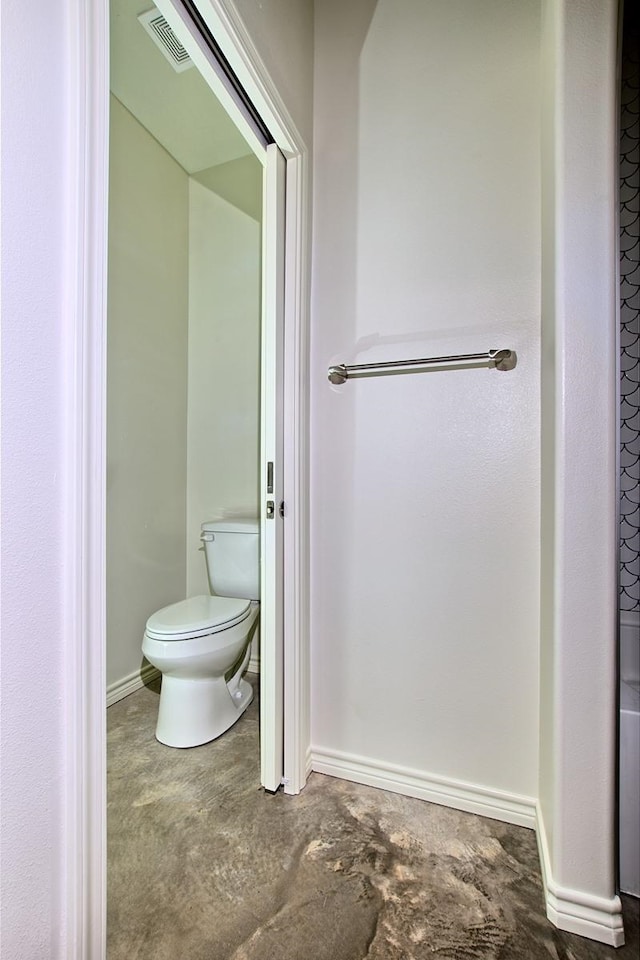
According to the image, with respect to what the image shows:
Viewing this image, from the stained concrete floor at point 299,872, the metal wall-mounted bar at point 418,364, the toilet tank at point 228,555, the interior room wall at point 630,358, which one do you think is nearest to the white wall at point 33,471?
the stained concrete floor at point 299,872

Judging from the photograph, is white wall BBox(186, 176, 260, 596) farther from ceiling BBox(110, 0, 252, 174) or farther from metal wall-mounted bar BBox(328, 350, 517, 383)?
metal wall-mounted bar BBox(328, 350, 517, 383)

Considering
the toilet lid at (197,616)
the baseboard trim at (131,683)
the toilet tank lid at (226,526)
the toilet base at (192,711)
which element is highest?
the toilet tank lid at (226,526)

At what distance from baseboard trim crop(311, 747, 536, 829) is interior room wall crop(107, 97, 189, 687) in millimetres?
730

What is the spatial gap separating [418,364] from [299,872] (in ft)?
4.62

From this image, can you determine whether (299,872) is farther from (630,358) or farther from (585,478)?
(630,358)

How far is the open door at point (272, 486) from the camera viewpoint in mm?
1372

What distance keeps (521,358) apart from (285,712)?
1.32m

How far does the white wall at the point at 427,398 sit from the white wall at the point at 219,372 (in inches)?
11.5

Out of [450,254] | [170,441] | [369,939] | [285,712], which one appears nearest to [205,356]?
[170,441]

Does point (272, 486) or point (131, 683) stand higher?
point (272, 486)

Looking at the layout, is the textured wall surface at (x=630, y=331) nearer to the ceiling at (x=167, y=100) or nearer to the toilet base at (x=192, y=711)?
the ceiling at (x=167, y=100)

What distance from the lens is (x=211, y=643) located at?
1504 mm

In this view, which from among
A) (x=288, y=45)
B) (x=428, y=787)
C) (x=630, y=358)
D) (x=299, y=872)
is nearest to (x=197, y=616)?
(x=299, y=872)

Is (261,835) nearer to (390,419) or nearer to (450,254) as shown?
(390,419)
